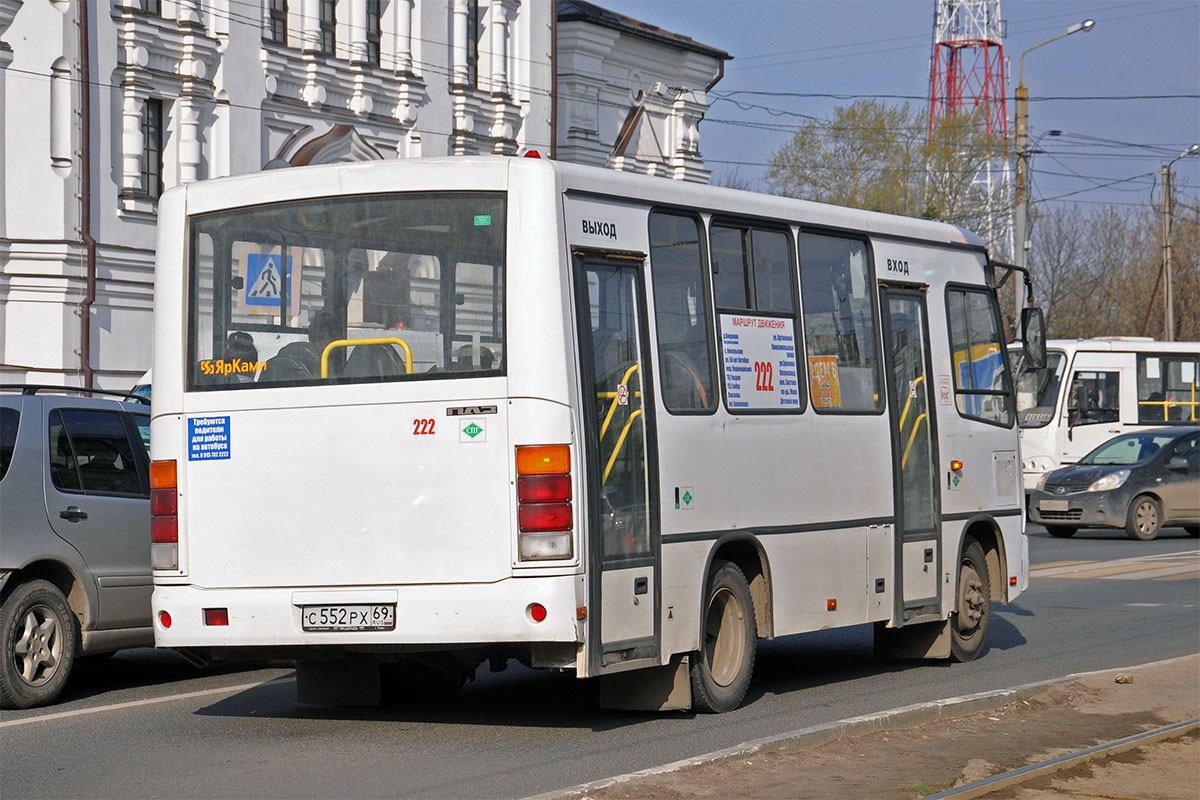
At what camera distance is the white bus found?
822 cm

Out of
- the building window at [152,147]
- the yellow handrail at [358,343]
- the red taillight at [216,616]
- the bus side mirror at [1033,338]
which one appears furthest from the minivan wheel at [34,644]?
the building window at [152,147]

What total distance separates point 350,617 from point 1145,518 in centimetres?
2037

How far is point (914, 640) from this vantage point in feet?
40.0

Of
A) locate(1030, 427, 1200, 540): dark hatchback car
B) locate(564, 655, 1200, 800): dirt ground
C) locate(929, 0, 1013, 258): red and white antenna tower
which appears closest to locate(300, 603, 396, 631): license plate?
locate(564, 655, 1200, 800): dirt ground

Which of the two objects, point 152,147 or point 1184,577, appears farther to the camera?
point 152,147

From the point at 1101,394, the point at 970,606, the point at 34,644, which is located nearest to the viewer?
the point at 34,644

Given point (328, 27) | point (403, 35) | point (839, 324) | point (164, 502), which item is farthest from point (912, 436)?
point (403, 35)

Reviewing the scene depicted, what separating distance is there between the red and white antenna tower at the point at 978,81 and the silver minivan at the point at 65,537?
145 ft

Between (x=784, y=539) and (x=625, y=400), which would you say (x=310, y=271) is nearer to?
(x=625, y=400)

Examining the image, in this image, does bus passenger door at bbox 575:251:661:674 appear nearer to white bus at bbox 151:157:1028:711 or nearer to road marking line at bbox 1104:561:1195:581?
white bus at bbox 151:157:1028:711

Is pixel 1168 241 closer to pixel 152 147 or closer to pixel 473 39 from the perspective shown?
pixel 473 39

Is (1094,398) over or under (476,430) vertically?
over

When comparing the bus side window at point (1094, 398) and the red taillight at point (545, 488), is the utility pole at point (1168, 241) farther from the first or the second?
the red taillight at point (545, 488)

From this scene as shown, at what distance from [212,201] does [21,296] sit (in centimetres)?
2129
